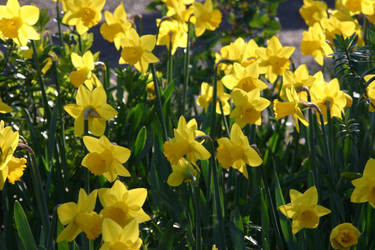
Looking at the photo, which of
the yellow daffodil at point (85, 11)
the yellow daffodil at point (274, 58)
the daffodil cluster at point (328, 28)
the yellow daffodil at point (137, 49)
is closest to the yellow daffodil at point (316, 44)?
the daffodil cluster at point (328, 28)

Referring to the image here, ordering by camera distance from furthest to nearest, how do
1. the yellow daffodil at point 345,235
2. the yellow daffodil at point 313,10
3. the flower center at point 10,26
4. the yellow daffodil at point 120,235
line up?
1. the yellow daffodil at point 313,10
2. the flower center at point 10,26
3. the yellow daffodil at point 345,235
4. the yellow daffodil at point 120,235

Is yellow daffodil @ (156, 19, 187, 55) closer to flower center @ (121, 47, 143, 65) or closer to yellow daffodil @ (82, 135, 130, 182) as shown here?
flower center @ (121, 47, 143, 65)

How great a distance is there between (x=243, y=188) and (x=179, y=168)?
0.75 metres

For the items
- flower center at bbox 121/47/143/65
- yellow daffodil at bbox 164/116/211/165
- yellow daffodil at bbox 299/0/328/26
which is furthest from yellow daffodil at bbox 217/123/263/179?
yellow daffodil at bbox 299/0/328/26

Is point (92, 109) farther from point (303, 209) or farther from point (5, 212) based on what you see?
point (303, 209)

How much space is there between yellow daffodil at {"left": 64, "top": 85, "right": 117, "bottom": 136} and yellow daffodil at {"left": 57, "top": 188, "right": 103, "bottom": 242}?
1.12ft

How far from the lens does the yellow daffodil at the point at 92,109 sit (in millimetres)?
1510

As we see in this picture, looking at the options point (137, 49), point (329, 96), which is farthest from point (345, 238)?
point (137, 49)

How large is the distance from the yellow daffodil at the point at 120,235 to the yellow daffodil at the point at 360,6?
73.5 inches

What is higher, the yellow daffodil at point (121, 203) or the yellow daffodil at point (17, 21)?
the yellow daffodil at point (17, 21)

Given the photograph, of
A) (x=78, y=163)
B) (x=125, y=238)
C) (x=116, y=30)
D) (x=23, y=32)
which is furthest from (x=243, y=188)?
(x=125, y=238)

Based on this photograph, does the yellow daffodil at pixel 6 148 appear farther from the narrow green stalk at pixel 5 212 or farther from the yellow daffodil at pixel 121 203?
the narrow green stalk at pixel 5 212

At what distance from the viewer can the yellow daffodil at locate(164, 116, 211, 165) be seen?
137cm

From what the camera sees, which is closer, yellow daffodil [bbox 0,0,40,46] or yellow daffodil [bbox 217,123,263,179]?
yellow daffodil [bbox 217,123,263,179]
